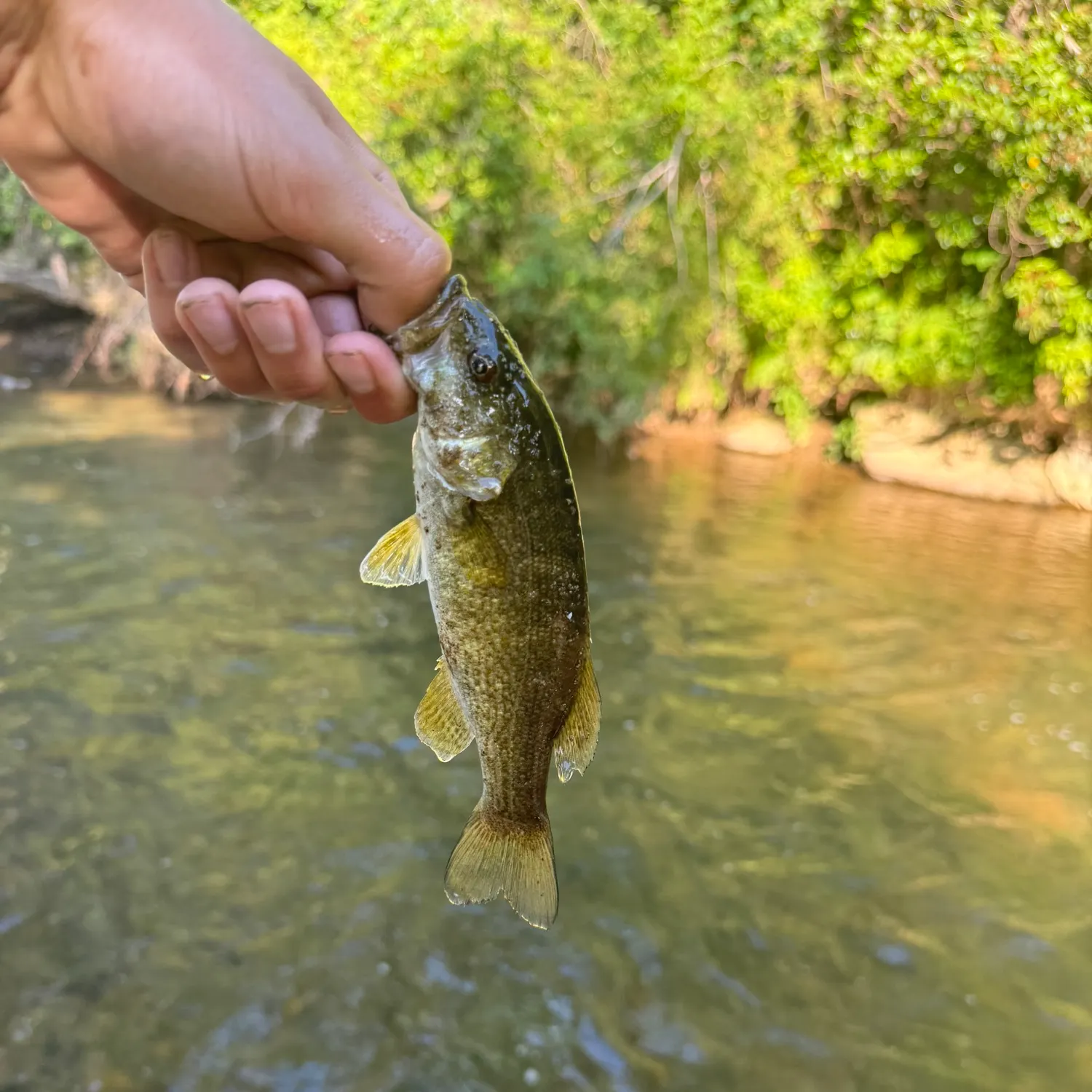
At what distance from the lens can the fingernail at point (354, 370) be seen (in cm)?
207

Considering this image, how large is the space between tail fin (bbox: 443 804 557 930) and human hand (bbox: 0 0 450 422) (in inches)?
38.2

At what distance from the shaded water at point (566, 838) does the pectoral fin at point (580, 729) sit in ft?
7.49

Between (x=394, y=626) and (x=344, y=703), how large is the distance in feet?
4.44

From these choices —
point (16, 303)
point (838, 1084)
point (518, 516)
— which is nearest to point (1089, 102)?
point (838, 1084)

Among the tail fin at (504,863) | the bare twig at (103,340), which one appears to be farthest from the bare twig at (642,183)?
the tail fin at (504,863)

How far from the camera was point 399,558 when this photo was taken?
208 centimetres

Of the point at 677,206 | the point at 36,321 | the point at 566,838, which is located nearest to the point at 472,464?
the point at 566,838

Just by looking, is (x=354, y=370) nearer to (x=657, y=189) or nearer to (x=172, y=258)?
(x=172, y=258)

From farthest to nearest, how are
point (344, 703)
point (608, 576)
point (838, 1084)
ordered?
point (608, 576)
point (344, 703)
point (838, 1084)

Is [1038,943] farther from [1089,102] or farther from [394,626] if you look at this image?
[1089,102]

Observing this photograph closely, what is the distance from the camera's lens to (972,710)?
6602 millimetres

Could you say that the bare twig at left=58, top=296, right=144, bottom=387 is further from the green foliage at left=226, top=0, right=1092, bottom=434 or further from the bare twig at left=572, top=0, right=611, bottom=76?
the bare twig at left=572, top=0, right=611, bottom=76

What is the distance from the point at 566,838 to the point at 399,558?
3381 millimetres

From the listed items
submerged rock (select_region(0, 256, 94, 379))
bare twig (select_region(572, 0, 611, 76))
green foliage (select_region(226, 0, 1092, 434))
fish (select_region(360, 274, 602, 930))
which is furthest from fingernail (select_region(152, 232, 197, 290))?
submerged rock (select_region(0, 256, 94, 379))
